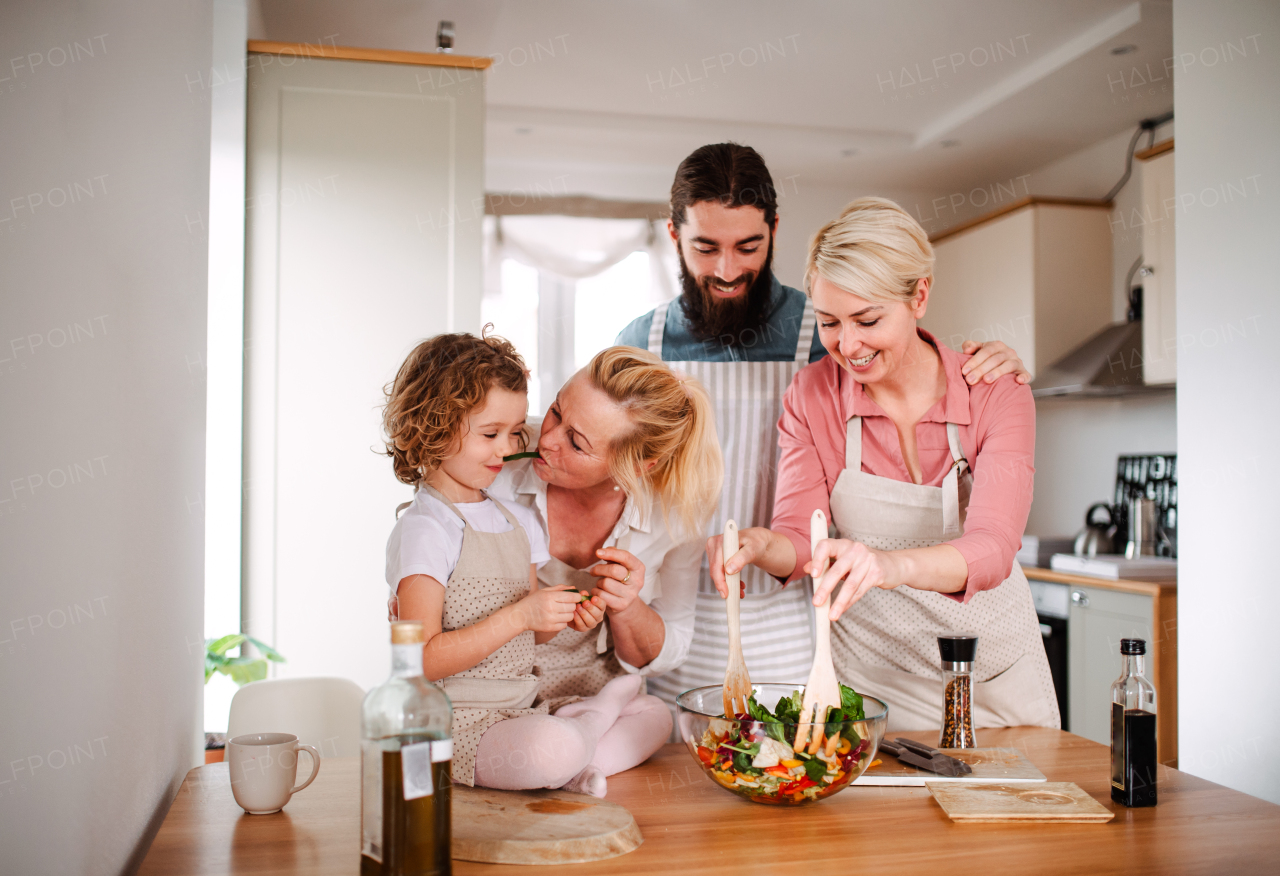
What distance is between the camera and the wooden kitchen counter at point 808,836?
0.92 m

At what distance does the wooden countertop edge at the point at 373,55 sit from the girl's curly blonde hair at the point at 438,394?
1490mm

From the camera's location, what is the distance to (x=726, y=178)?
5.18 feet

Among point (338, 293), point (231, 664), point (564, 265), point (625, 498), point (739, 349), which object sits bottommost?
point (231, 664)

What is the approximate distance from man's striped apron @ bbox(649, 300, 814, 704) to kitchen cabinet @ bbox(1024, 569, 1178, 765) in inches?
60.8

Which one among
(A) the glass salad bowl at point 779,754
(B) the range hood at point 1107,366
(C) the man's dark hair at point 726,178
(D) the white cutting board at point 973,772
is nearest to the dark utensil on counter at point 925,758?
(D) the white cutting board at point 973,772

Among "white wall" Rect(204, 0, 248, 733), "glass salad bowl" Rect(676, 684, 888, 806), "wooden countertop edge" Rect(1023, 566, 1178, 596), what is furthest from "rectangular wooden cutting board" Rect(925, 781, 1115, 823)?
"wooden countertop edge" Rect(1023, 566, 1178, 596)

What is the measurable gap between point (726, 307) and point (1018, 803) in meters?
0.91

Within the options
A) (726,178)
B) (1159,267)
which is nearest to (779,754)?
(726,178)

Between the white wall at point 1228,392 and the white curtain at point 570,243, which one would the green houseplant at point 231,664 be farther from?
the white curtain at point 570,243

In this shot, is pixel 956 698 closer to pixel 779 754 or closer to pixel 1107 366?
pixel 779 754

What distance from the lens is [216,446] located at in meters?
2.49

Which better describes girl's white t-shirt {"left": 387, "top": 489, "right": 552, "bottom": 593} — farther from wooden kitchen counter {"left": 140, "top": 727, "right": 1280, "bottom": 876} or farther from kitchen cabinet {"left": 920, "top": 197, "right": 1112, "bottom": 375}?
kitchen cabinet {"left": 920, "top": 197, "right": 1112, "bottom": 375}

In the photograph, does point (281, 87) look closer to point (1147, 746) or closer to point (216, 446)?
point (216, 446)

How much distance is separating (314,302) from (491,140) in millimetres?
1958
